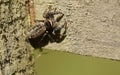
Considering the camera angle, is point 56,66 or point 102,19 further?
point 56,66

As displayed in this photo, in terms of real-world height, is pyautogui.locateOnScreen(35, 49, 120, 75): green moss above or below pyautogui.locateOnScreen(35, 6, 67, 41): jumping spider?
below

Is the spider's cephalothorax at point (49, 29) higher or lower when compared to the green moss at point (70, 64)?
higher

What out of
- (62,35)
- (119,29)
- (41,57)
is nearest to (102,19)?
(119,29)

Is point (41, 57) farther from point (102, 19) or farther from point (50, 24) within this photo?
point (102, 19)
